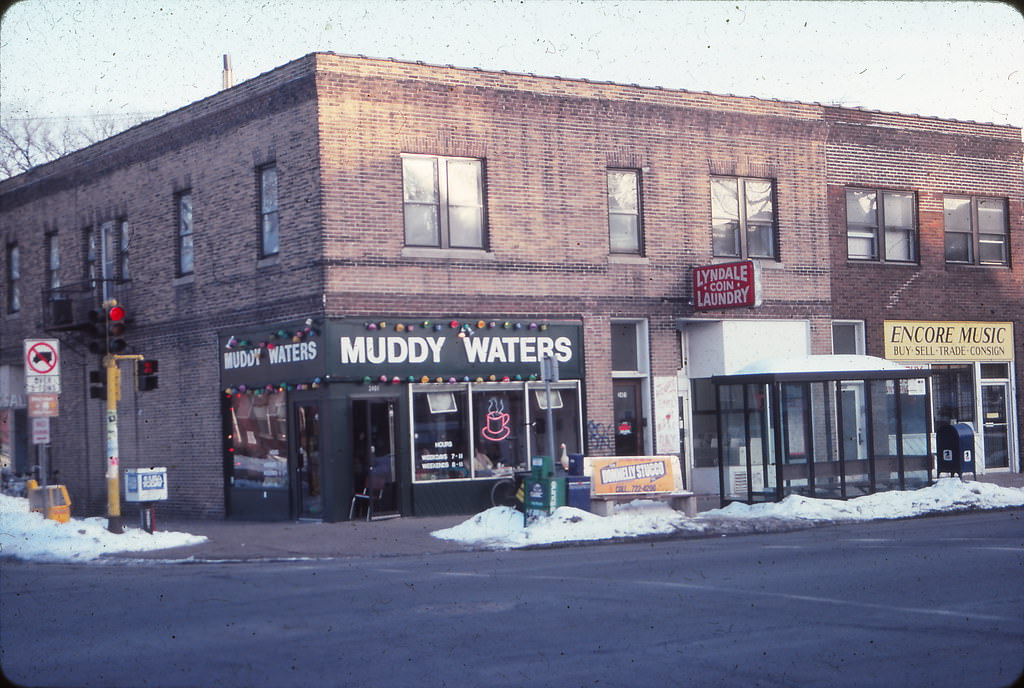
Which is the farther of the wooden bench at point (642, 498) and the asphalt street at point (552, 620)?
the wooden bench at point (642, 498)

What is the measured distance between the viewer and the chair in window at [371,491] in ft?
75.3

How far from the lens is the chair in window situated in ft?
75.3

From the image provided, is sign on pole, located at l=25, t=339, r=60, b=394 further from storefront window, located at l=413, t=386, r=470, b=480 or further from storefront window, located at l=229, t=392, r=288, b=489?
storefront window, located at l=413, t=386, r=470, b=480

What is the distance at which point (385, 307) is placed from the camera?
2334cm

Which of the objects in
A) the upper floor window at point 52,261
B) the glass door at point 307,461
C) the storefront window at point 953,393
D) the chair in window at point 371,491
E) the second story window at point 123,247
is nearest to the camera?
the chair in window at point 371,491

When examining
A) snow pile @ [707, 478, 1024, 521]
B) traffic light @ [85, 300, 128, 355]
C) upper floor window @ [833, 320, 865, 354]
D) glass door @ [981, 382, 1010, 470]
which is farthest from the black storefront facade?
glass door @ [981, 382, 1010, 470]

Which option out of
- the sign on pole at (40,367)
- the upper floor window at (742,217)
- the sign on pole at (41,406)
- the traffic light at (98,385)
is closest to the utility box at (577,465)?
the traffic light at (98,385)

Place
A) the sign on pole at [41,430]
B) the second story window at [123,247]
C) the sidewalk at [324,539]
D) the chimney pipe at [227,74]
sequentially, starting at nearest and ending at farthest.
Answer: the sidewalk at [324,539]
the sign on pole at [41,430]
the second story window at [123,247]
the chimney pipe at [227,74]

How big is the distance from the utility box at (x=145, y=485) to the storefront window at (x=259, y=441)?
3.54 meters

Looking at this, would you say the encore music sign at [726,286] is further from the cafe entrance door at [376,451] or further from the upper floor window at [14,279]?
the upper floor window at [14,279]

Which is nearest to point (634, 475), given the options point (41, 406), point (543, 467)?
point (543, 467)

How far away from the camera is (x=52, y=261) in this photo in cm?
3133

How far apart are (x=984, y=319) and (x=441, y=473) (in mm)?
15263

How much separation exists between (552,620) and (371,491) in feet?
41.4
